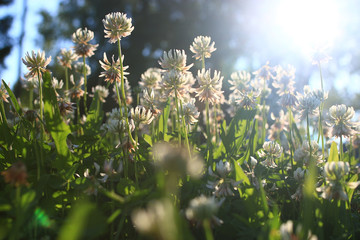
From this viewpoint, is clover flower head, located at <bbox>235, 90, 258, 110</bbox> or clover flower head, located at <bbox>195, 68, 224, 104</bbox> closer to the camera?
clover flower head, located at <bbox>195, 68, 224, 104</bbox>

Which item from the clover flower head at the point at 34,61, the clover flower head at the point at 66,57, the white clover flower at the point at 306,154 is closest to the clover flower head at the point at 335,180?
the white clover flower at the point at 306,154

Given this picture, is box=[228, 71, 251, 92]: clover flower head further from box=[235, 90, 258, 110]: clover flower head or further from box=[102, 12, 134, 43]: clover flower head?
box=[102, 12, 134, 43]: clover flower head

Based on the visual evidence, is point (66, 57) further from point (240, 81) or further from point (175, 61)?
point (240, 81)

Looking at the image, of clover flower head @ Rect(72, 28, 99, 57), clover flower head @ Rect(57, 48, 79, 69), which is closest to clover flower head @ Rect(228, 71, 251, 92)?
clover flower head @ Rect(72, 28, 99, 57)

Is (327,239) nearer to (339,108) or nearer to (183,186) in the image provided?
(183,186)

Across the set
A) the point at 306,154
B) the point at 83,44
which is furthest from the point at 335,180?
the point at 83,44

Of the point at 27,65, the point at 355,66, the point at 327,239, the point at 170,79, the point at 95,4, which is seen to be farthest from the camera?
the point at 95,4

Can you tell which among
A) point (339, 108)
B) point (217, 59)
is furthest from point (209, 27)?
point (339, 108)
